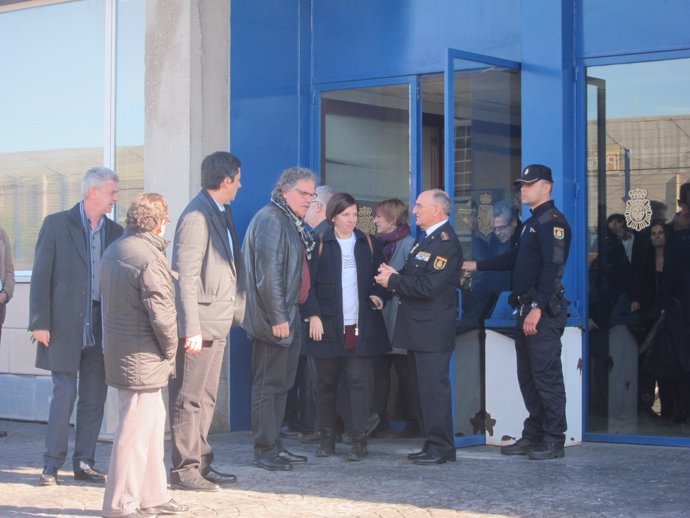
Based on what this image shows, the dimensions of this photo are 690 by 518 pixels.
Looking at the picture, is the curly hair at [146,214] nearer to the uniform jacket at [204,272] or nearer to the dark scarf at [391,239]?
the uniform jacket at [204,272]

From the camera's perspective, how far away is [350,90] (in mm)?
9859

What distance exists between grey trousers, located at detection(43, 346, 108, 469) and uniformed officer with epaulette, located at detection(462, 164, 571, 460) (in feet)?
9.30

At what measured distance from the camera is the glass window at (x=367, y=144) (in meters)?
9.59

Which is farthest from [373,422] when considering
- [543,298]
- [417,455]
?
[543,298]

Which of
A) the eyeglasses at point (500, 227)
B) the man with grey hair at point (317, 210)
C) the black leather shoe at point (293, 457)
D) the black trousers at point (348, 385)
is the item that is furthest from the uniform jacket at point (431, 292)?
the man with grey hair at point (317, 210)

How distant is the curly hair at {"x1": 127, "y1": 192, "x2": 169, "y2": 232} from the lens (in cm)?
611

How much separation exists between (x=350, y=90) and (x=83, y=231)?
3.32m

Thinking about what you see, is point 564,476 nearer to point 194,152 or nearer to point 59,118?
point 194,152

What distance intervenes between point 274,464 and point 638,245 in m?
3.18

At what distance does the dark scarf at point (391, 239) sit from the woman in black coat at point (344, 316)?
Answer: 0.89m

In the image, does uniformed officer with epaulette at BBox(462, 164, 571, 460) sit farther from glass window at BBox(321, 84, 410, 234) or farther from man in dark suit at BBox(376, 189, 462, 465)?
glass window at BBox(321, 84, 410, 234)

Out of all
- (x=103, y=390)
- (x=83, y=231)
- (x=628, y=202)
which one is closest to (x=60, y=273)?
(x=83, y=231)

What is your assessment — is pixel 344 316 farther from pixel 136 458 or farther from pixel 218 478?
pixel 136 458

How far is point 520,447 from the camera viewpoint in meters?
8.02
